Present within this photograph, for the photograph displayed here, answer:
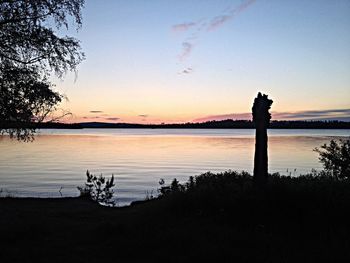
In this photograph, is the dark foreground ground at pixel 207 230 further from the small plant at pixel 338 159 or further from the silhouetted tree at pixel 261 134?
the small plant at pixel 338 159

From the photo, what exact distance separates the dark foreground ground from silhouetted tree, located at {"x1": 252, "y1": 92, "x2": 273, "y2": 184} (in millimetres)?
641

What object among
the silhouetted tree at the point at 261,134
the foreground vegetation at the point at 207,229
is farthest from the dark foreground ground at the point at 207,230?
the silhouetted tree at the point at 261,134

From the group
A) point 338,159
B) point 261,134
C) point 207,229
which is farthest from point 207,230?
point 338,159

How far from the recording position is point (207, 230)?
1035cm

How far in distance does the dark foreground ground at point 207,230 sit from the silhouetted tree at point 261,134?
0.64 m

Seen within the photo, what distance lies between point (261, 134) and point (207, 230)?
16.0 feet

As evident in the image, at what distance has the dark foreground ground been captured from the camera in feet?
28.6

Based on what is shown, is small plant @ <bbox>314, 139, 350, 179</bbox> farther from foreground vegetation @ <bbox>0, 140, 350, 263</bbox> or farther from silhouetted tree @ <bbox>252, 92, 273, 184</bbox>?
silhouetted tree @ <bbox>252, 92, 273, 184</bbox>

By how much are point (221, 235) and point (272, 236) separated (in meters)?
1.24

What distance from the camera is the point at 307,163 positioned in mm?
54469

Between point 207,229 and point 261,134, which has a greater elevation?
point 261,134

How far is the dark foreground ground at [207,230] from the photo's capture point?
343 inches

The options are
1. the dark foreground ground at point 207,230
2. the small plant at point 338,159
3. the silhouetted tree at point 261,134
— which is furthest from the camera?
the small plant at point 338,159

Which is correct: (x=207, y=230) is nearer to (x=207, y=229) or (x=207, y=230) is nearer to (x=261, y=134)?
(x=207, y=229)
